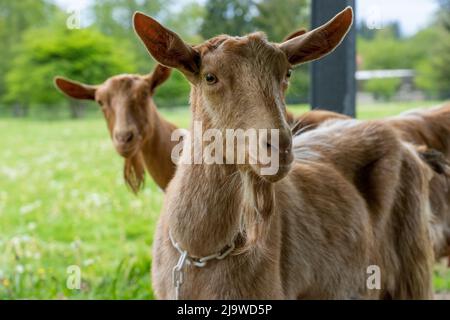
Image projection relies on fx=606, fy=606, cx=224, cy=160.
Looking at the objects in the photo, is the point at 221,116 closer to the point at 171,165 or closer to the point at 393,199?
the point at 393,199

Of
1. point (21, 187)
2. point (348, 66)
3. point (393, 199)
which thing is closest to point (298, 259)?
point (393, 199)

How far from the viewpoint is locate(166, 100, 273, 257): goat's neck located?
2646 mm

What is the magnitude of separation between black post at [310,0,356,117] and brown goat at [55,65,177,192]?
1051mm

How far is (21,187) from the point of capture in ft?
28.0

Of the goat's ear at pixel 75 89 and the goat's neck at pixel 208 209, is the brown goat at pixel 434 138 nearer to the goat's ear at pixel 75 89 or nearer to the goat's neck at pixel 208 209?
the goat's neck at pixel 208 209

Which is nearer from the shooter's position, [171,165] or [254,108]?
[254,108]

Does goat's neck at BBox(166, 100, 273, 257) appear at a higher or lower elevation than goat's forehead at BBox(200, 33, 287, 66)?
lower

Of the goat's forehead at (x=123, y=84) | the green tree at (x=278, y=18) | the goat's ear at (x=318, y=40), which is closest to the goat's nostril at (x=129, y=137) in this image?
the goat's forehead at (x=123, y=84)

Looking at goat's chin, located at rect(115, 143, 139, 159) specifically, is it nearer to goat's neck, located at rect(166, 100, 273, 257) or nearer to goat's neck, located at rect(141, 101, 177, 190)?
goat's neck, located at rect(141, 101, 177, 190)

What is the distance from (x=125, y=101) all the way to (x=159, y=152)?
60 centimetres

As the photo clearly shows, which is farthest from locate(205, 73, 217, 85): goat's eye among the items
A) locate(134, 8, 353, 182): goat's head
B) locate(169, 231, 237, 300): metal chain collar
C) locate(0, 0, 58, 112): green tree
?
locate(0, 0, 58, 112): green tree

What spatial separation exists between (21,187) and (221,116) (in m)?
6.74

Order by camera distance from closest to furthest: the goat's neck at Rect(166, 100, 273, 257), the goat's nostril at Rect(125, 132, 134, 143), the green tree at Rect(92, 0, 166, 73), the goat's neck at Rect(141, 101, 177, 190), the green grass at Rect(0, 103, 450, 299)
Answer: the goat's neck at Rect(166, 100, 273, 257), the goat's nostril at Rect(125, 132, 134, 143), the goat's neck at Rect(141, 101, 177, 190), the green grass at Rect(0, 103, 450, 299), the green tree at Rect(92, 0, 166, 73)

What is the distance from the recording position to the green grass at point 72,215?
4848mm
